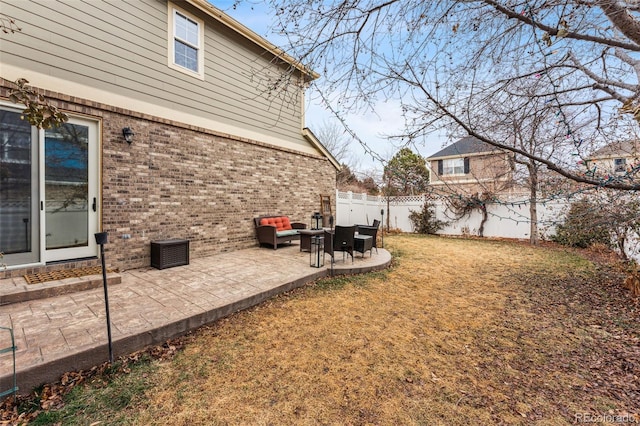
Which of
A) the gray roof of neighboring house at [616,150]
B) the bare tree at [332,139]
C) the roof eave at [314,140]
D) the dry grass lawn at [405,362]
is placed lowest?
the dry grass lawn at [405,362]

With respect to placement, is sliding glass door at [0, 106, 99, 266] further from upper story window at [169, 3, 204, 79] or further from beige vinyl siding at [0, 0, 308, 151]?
upper story window at [169, 3, 204, 79]

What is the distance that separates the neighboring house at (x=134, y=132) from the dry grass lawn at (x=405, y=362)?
2.76 m

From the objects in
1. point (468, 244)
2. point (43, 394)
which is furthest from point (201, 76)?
point (468, 244)

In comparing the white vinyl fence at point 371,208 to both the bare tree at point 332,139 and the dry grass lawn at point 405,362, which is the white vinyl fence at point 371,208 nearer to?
the dry grass lawn at point 405,362

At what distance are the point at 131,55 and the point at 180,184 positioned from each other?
8.77 ft

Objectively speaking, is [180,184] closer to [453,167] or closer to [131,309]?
[131,309]

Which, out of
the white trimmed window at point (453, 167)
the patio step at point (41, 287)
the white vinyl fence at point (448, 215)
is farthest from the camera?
the white trimmed window at point (453, 167)

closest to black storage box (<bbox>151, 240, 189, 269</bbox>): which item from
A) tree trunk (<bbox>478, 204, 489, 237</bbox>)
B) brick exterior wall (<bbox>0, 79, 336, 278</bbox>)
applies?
brick exterior wall (<bbox>0, 79, 336, 278</bbox>)

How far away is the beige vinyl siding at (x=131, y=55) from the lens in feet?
14.3

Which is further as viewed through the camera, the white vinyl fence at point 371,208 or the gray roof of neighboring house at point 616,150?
the white vinyl fence at point 371,208

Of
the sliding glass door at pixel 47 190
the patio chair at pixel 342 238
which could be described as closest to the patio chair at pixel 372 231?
the patio chair at pixel 342 238

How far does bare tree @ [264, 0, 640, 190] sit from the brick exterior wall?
14.3 ft

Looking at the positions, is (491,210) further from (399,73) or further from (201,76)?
(201,76)

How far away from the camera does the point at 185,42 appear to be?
628cm
